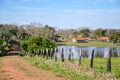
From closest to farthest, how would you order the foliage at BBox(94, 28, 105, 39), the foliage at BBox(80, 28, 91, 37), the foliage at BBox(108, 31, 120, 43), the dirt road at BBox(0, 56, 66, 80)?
1. the dirt road at BBox(0, 56, 66, 80)
2. the foliage at BBox(108, 31, 120, 43)
3. the foliage at BBox(94, 28, 105, 39)
4. the foliage at BBox(80, 28, 91, 37)

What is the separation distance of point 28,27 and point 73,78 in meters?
124

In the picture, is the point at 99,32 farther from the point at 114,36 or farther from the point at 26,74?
the point at 26,74

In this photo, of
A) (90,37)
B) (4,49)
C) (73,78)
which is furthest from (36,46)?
(90,37)

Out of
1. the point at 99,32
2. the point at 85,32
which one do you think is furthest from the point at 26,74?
the point at 85,32

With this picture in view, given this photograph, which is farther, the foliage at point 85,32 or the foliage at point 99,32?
the foliage at point 85,32

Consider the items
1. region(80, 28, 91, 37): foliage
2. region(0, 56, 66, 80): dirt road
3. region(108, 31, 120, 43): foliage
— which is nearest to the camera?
region(0, 56, 66, 80): dirt road

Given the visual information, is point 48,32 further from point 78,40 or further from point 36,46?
point 36,46

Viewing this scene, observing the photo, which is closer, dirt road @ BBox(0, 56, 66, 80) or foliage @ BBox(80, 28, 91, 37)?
dirt road @ BBox(0, 56, 66, 80)

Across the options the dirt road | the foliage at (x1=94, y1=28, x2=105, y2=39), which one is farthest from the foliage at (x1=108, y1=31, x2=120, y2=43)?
the dirt road

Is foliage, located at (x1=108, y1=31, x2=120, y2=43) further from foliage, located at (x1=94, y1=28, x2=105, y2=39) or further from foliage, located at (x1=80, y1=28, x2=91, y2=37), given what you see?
foliage, located at (x1=80, y1=28, x2=91, y2=37)

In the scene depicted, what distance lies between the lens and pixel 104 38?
136 metres

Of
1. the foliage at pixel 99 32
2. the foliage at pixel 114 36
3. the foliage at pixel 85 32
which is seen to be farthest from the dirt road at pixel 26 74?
the foliage at pixel 85 32

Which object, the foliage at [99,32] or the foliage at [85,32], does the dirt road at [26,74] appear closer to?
the foliage at [99,32]

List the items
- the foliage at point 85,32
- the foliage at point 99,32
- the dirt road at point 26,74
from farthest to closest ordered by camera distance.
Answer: the foliage at point 85,32
the foliage at point 99,32
the dirt road at point 26,74
